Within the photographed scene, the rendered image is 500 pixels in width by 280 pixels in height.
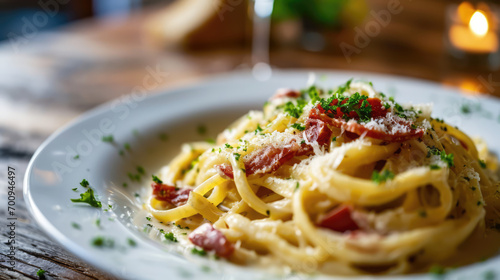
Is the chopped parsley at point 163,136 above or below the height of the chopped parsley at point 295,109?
above

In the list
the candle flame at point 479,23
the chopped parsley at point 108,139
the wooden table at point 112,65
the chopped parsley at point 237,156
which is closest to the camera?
the chopped parsley at point 237,156

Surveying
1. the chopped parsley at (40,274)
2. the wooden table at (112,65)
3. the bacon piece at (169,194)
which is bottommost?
the chopped parsley at (40,274)

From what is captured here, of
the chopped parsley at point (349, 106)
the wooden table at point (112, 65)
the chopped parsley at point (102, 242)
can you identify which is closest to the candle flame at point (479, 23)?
the wooden table at point (112, 65)

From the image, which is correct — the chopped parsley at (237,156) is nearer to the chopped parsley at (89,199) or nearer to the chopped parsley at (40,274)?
the chopped parsley at (89,199)

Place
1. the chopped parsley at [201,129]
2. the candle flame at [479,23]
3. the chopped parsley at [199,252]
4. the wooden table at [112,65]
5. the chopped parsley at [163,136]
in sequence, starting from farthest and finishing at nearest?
the candle flame at [479,23] < the wooden table at [112,65] < the chopped parsley at [201,129] < the chopped parsley at [163,136] < the chopped parsley at [199,252]

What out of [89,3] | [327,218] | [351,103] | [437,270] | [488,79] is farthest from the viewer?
[89,3]

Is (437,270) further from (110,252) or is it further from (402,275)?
(110,252)

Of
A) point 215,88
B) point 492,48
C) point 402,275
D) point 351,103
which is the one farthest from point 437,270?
point 492,48
